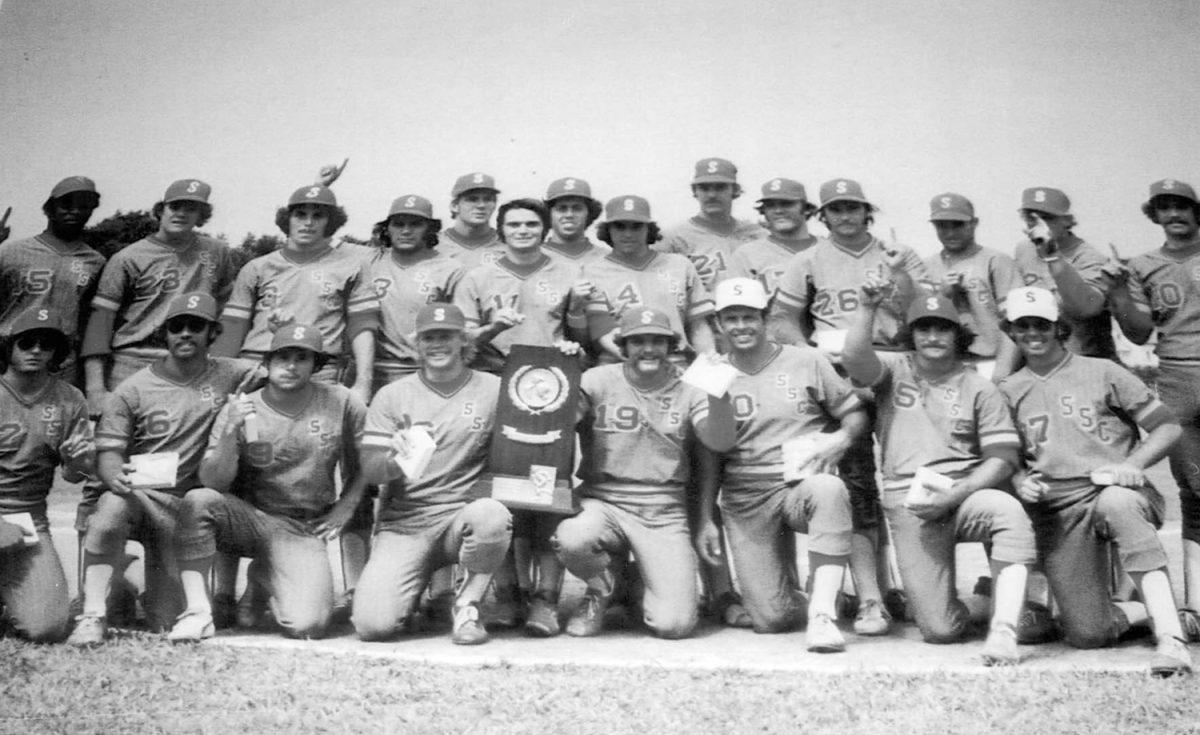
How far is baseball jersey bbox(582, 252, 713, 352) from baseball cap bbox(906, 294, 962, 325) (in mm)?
1576

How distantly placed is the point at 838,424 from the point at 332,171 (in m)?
4.53

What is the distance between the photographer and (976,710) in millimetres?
4672

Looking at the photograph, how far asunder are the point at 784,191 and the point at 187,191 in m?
4.29

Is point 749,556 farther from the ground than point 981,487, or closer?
closer

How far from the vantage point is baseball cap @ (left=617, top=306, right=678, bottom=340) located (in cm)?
657

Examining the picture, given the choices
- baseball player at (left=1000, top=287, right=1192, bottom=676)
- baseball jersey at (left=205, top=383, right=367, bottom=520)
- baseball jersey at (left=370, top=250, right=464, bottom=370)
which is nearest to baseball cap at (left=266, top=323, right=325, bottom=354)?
baseball jersey at (left=205, top=383, right=367, bottom=520)

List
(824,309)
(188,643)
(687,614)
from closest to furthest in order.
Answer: (188,643) → (687,614) → (824,309)

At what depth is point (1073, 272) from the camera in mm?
6816

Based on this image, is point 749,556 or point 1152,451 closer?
point 1152,451

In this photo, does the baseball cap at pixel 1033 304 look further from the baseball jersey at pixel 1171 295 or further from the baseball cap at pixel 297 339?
the baseball cap at pixel 297 339

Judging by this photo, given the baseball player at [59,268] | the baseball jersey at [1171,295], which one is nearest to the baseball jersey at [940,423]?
the baseball jersey at [1171,295]

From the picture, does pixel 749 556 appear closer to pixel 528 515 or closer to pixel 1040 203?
pixel 528 515

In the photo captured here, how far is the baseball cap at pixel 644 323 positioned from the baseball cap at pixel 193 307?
2575mm

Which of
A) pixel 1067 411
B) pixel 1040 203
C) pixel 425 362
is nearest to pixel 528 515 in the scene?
pixel 425 362
